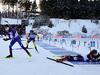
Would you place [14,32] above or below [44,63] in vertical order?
above

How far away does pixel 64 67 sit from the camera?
1087 cm

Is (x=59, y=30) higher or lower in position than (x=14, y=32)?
lower

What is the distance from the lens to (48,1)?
188 ft

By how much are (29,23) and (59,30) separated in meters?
5.05

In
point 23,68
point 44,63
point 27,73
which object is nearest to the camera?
point 27,73

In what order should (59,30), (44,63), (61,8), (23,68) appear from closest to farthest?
(23,68) < (44,63) < (59,30) < (61,8)

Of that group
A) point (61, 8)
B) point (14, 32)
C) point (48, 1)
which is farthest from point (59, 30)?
point (14, 32)

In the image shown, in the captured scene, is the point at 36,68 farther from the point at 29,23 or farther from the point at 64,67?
the point at 29,23

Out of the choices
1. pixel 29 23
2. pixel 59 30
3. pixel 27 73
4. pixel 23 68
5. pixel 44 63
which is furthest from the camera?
pixel 29 23

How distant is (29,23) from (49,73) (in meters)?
37.4

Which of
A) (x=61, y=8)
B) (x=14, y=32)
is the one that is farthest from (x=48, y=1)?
(x=14, y=32)

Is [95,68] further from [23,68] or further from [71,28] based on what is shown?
[71,28]

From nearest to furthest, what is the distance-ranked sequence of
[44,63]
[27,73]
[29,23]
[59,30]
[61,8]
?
[27,73] < [44,63] < [59,30] < [29,23] < [61,8]

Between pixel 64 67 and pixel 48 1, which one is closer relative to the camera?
pixel 64 67
